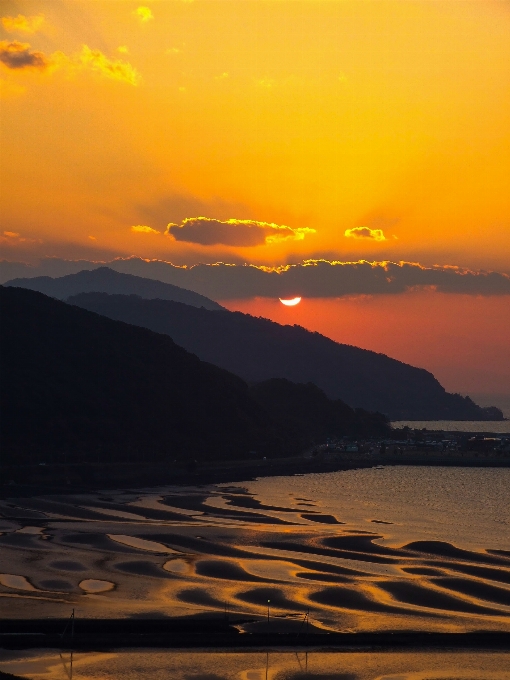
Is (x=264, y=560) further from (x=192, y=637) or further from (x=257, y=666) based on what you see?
(x=257, y=666)

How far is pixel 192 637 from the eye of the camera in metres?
43.1

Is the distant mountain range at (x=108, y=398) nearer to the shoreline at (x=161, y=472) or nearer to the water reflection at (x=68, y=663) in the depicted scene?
the shoreline at (x=161, y=472)

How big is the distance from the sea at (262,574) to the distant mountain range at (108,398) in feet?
117

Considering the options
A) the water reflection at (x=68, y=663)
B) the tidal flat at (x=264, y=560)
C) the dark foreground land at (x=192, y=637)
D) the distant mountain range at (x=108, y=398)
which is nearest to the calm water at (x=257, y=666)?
the water reflection at (x=68, y=663)

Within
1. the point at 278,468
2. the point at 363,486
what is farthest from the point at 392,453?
the point at 363,486

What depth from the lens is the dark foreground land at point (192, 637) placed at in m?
42.4

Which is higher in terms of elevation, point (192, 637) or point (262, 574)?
point (262, 574)

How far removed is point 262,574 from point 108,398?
10342cm

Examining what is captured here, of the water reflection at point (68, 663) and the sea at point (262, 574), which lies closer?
the water reflection at point (68, 663)

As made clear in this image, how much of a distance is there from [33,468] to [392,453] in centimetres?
9278

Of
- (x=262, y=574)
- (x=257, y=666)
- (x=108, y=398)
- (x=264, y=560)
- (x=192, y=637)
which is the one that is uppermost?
(x=108, y=398)

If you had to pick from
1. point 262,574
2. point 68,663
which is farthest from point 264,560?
point 68,663

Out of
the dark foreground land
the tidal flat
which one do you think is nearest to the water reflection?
the dark foreground land

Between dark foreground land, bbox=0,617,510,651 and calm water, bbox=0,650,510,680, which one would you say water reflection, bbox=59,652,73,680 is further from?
dark foreground land, bbox=0,617,510,651
